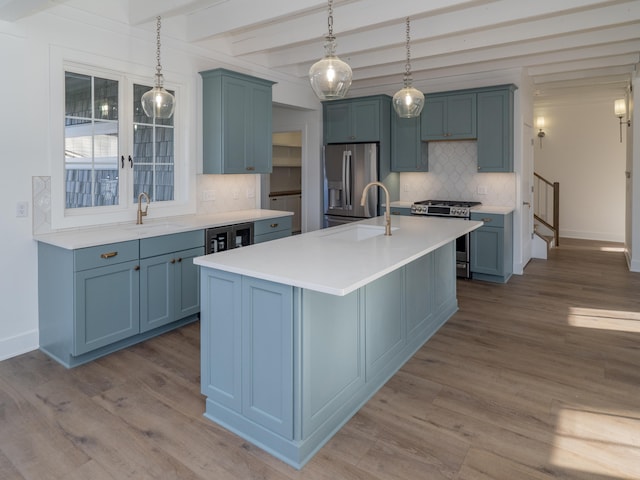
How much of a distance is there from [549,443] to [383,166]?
181 inches

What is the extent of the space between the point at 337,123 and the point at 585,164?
5211 mm

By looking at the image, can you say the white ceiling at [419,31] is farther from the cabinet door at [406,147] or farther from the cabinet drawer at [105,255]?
the cabinet drawer at [105,255]

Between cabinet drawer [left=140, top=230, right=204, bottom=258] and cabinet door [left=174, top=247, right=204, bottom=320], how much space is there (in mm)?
60

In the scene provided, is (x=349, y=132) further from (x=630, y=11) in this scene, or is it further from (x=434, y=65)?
(x=630, y=11)

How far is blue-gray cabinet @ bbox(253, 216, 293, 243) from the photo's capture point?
183 inches

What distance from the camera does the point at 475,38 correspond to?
4.62 metres

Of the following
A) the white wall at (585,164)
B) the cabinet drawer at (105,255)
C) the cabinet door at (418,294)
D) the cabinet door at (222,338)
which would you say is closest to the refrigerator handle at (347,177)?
the cabinet door at (418,294)

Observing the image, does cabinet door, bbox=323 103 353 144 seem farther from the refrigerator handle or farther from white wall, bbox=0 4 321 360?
white wall, bbox=0 4 321 360

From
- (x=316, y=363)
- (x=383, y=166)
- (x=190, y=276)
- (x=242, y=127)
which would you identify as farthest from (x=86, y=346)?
(x=383, y=166)

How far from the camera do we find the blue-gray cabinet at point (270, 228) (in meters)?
4.64

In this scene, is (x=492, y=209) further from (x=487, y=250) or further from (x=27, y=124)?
(x=27, y=124)

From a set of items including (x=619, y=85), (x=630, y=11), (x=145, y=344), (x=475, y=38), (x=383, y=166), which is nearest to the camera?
(x=145, y=344)

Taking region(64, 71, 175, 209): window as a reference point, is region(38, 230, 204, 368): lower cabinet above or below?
below

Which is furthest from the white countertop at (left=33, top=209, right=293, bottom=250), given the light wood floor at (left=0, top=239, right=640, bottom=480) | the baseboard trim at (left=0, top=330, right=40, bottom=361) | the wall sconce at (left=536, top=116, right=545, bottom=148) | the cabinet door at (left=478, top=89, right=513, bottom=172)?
the wall sconce at (left=536, top=116, right=545, bottom=148)
